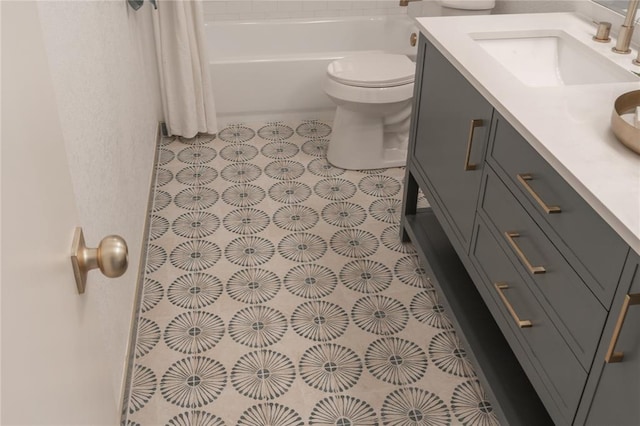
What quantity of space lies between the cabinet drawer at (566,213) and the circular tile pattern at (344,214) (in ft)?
3.56

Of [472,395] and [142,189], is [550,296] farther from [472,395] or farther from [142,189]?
[142,189]

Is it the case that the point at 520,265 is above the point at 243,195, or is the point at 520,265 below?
above

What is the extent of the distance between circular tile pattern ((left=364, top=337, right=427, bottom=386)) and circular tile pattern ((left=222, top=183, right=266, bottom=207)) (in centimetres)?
101

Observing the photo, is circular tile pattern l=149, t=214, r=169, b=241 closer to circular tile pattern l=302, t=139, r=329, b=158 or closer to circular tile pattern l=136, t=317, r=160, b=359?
circular tile pattern l=136, t=317, r=160, b=359

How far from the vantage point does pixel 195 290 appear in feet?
8.00

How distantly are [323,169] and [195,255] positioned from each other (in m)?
0.87

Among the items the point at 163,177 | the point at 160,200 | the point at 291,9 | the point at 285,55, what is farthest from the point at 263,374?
the point at 291,9

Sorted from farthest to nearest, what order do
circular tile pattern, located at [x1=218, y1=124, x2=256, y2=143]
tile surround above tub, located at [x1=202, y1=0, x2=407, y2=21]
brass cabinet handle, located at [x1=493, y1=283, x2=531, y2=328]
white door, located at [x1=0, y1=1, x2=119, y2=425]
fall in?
tile surround above tub, located at [x1=202, y1=0, x2=407, y2=21], circular tile pattern, located at [x1=218, y1=124, x2=256, y2=143], brass cabinet handle, located at [x1=493, y1=283, x2=531, y2=328], white door, located at [x1=0, y1=1, x2=119, y2=425]

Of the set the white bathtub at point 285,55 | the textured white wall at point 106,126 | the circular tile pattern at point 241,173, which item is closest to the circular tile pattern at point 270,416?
the textured white wall at point 106,126

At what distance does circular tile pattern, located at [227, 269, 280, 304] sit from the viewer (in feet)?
7.89

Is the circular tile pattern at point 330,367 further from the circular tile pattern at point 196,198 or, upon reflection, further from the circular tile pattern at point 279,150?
the circular tile pattern at point 279,150

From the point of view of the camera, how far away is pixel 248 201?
2.97 meters

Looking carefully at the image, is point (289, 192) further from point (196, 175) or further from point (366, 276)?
point (366, 276)

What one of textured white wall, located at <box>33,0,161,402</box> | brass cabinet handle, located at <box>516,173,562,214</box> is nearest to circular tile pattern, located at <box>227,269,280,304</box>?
textured white wall, located at <box>33,0,161,402</box>
